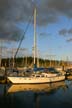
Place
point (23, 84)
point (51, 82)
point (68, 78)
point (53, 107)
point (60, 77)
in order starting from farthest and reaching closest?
point (68, 78) < point (60, 77) < point (51, 82) < point (23, 84) < point (53, 107)

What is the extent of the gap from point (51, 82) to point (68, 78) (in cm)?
1627

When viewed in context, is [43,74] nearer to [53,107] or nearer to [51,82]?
[51,82]

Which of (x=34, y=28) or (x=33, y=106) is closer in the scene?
(x=33, y=106)

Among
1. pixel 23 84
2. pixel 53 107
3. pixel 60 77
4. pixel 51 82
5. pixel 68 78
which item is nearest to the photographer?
pixel 53 107

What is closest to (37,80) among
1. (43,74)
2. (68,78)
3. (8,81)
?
(43,74)

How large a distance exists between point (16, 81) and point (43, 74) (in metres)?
6.58

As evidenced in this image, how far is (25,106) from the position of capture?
90.0 feet

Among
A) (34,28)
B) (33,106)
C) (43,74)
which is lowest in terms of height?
(33,106)

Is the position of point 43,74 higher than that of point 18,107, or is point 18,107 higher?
point 43,74

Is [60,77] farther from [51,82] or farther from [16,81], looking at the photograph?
[16,81]

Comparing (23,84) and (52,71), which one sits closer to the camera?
(23,84)

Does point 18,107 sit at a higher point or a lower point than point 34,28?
lower

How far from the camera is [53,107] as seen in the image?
1050 inches

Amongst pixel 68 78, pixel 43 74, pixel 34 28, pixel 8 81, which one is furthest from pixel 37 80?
pixel 68 78
